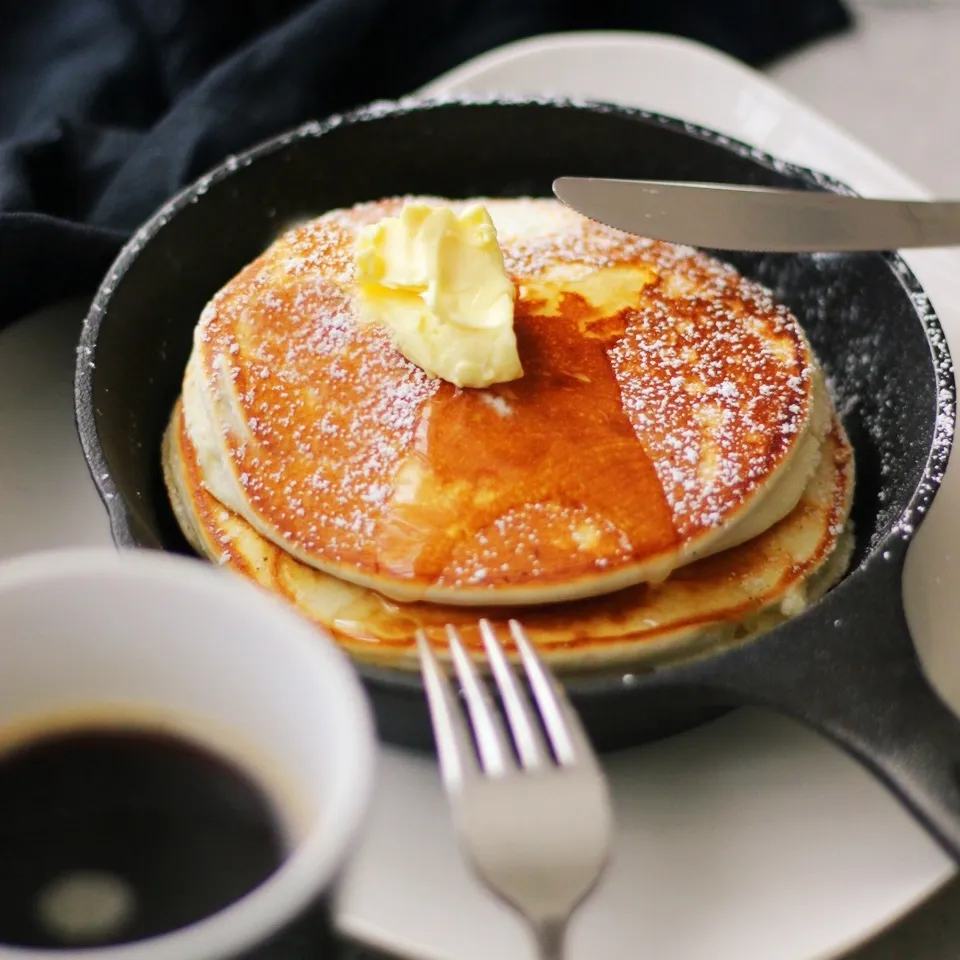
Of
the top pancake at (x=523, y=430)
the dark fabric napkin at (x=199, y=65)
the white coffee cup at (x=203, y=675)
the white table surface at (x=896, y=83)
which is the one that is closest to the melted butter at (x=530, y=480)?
the top pancake at (x=523, y=430)

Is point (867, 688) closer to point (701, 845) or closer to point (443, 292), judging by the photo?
point (701, 845)

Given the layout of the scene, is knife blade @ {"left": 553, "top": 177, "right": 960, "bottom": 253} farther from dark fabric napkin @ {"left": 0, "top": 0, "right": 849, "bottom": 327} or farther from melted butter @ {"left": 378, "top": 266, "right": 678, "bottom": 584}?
dark fabric napkin @ {"left": 0, "top": 0, "right": 849, "bottom": 327}

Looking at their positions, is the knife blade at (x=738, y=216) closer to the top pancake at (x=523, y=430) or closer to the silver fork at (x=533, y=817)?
the top pancake at (x=523, y=430)

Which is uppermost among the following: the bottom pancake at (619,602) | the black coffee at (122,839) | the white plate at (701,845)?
the black coffee at (122,839)

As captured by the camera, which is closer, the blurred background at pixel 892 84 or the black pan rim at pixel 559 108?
the black pan rim at pixel 559 108

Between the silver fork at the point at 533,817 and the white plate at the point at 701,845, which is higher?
the silver fork at the point at 533,817

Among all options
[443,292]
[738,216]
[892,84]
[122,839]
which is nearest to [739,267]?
[738,216]

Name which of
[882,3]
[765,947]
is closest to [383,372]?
[765,947]
